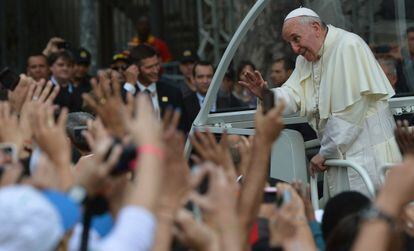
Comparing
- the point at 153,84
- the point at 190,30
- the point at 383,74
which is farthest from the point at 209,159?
the point at 190,30

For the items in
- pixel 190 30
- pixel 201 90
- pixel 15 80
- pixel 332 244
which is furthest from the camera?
pixel 190 30

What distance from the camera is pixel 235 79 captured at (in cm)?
1054

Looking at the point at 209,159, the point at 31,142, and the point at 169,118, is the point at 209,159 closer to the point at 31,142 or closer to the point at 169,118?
the point at 169,118

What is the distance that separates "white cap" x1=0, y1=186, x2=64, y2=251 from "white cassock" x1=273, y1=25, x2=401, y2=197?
11.7 ft

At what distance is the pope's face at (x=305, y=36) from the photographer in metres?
7.04

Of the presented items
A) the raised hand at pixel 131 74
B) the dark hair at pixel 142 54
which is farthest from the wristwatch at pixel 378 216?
the dark hair at pixel 142 54

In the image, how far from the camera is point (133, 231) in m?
3.40

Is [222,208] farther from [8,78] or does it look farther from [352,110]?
[8,78]

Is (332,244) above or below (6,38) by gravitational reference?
below

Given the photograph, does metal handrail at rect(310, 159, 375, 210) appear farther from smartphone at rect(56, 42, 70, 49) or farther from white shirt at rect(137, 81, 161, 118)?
smartphone at rect(56, 42, 70, 49)

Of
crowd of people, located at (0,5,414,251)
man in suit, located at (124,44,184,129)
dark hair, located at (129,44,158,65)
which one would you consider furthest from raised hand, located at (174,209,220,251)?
dark hair, located at (129,44,158,65)

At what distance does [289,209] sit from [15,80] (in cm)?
390

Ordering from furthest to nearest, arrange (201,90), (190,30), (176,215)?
(190,30)
(201,90)
(176,215)

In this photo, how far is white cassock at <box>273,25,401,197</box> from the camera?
6824 millimetres
